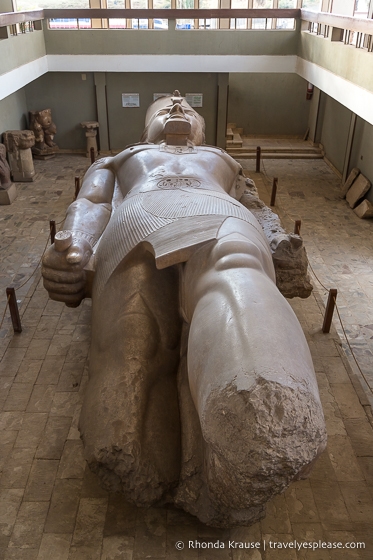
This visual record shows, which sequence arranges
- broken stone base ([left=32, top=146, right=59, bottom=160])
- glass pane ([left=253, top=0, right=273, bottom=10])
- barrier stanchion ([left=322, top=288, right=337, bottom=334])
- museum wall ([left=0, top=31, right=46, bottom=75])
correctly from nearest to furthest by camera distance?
barrier stanchion ([left=322, top=288, right=337, bottom=334]) → museum wall ([left=0, top=31, right=46, bottom=75]) → broken stone base ([left=32, top=146, right=59, bottom=160]) → glass pane ([left=253, top=0, right=273, bottom=10])

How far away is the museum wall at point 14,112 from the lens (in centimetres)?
966

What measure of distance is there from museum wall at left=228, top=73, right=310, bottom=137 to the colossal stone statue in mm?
10240

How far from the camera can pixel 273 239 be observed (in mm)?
4145

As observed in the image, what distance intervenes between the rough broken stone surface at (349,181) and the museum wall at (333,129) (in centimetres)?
109

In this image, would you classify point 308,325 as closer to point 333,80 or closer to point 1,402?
point 1,402

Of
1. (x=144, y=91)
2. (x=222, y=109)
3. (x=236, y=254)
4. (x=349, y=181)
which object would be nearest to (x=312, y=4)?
(x=222, y=109)

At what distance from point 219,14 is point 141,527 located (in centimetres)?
960

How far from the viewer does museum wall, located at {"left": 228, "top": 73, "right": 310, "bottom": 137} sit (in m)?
13.4

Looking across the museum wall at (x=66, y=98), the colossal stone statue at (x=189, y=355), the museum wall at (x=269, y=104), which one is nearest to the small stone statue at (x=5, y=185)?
the museum wall at (x=66, y=98)

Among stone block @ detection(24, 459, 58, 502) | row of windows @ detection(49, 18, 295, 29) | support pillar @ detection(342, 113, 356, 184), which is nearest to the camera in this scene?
stone block @ detection(24, 459, 58, 502)

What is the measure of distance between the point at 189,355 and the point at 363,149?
322 inches

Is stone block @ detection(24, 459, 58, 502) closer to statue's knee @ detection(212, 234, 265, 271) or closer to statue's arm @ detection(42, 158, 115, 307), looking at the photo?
statue's arm @ detection(42, 158, 115, 307)

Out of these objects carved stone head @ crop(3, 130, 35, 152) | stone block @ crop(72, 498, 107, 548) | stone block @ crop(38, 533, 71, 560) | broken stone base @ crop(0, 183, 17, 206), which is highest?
carved stone head @ crop(3, 130, 35, 152)

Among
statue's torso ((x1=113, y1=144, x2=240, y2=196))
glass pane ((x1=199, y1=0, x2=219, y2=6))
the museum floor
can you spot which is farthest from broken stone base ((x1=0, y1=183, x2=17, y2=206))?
glass pane ((x1=199, y1=0, x2=219, y2=6))
